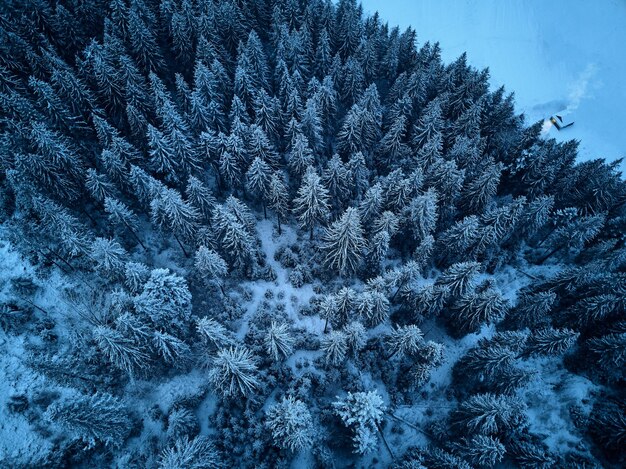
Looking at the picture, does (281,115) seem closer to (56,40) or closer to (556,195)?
(56,40)

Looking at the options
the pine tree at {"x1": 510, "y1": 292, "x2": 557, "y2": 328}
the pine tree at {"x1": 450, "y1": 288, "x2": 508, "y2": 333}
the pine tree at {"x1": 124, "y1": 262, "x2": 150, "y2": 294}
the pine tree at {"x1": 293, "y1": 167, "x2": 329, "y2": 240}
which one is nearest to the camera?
the pine tree at {"x1": 124, "y1": 262, "x2": 150, "y2": 294}

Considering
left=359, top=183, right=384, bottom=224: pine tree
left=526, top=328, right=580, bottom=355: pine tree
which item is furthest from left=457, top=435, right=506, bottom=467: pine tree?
left=359, top=183, right=384, bottom=224: pine tree

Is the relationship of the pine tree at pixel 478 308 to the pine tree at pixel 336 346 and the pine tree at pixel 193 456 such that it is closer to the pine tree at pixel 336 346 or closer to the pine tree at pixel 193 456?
the pine tree at pixel 336 346

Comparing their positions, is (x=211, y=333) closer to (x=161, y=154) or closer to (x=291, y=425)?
(x=291, y=425)

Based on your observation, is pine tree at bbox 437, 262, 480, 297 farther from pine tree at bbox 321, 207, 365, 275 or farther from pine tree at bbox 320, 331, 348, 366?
pine tree at bbox 320, 331, 348, 366

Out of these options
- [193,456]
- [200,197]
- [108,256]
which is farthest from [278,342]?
[200,197]
